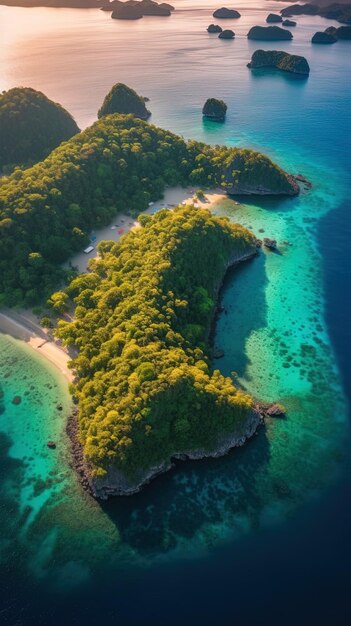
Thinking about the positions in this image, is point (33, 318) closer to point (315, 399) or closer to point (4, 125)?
point (315, 399)

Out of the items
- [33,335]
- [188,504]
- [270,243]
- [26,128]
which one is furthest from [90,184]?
[188,504]

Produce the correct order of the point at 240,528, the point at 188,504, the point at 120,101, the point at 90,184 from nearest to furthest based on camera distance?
the point at 240,528 → the point at 188,504 → the point at 90,184 → the point at 120,101

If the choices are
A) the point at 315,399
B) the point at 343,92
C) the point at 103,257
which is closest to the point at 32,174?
the point at 103,257

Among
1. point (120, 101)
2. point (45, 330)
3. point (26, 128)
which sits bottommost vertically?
point (45, 330)

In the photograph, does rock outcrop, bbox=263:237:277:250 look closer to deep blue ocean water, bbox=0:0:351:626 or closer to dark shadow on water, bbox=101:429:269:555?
deep blue ocean water, bbox=0:0:351:626

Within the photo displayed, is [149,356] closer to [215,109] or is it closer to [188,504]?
[188,504]

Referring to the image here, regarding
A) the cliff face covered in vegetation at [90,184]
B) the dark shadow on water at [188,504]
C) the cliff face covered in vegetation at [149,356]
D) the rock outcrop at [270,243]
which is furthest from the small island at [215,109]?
the dark shadow on water at [188,504]
